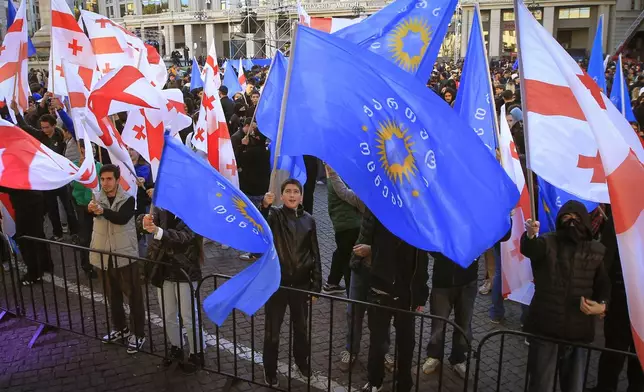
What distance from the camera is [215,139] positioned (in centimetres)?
696

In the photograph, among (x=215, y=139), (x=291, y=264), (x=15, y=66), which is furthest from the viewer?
(x=15, y=66)

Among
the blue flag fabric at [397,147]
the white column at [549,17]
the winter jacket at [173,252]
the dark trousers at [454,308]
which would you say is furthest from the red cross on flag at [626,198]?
the white column at [549,17]

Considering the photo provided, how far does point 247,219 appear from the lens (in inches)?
148

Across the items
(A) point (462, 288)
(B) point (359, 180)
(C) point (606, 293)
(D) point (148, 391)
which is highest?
(B) point (359, 180)

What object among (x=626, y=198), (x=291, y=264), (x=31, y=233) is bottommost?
(x=31, y=233)

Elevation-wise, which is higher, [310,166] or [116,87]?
[116,87]

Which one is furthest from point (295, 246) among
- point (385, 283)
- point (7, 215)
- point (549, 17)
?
point (549, 17)

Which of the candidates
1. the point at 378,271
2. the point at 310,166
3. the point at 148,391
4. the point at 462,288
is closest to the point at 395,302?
the point at 378,271

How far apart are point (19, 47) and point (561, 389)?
26.1ft

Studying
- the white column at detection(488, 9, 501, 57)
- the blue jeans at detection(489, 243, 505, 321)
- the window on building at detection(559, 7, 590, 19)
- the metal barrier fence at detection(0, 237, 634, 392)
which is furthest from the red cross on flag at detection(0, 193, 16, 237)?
the window on building at detection(559, 7, 590, 19)

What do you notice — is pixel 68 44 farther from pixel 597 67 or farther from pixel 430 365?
pixel 597 67

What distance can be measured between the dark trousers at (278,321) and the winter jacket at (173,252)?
749 millimetres

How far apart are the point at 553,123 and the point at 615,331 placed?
186 centimetres

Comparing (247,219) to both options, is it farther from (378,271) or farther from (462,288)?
(462,288)
